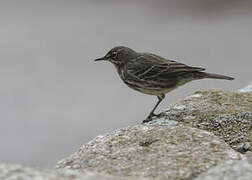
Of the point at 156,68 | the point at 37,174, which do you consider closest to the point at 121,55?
the point at 156,68

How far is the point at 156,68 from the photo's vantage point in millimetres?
7203

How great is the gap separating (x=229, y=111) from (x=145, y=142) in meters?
1.72

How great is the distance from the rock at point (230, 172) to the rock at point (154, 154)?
193 millimetres

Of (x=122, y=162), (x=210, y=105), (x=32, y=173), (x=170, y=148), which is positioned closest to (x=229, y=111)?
(x=210, y=105)

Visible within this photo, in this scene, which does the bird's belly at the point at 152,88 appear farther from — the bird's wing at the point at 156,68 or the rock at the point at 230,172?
the rock at the point at 230,172

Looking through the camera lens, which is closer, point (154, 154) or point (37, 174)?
point (37, 174)

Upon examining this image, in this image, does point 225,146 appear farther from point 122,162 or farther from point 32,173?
point 32,173

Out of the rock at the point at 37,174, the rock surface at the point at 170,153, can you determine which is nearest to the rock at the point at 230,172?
the rock surface at the point at 170,153

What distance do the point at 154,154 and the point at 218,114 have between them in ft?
5.86

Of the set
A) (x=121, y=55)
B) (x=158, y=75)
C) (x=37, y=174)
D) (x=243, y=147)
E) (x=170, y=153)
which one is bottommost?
(x=243, y=147)

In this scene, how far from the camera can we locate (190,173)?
140 inches

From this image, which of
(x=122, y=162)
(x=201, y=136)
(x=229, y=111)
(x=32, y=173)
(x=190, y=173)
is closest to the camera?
(x=32, y=173)

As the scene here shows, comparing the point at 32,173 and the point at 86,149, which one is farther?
the point at 86,149

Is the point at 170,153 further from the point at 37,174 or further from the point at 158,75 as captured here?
the point at 158,75
